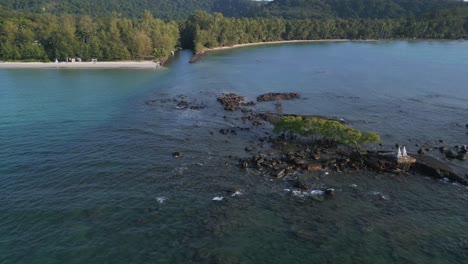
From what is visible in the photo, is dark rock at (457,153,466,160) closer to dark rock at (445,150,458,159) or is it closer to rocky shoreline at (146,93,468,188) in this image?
rocky shoreline at (146,93,468,188)

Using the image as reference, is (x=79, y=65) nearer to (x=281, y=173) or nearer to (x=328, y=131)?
(x=328, y=131)

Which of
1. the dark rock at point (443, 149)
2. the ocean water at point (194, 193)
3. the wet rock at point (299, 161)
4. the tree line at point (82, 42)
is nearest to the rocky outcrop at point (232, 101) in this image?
the ocean water at point (194, 193)

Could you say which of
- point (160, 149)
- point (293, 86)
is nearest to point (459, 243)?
point (160, 149)

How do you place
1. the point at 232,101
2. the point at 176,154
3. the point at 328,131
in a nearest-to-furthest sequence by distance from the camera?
the point at 176,154 < the point at 328,131 < the point at 232,101

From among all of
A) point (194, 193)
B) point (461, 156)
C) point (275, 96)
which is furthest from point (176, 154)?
point (275, 96)

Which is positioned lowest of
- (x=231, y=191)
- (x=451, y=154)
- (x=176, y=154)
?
(x=231, y=191)

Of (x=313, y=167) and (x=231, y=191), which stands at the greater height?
(x=313, y=167)

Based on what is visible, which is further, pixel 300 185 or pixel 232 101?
pixel 232 101
